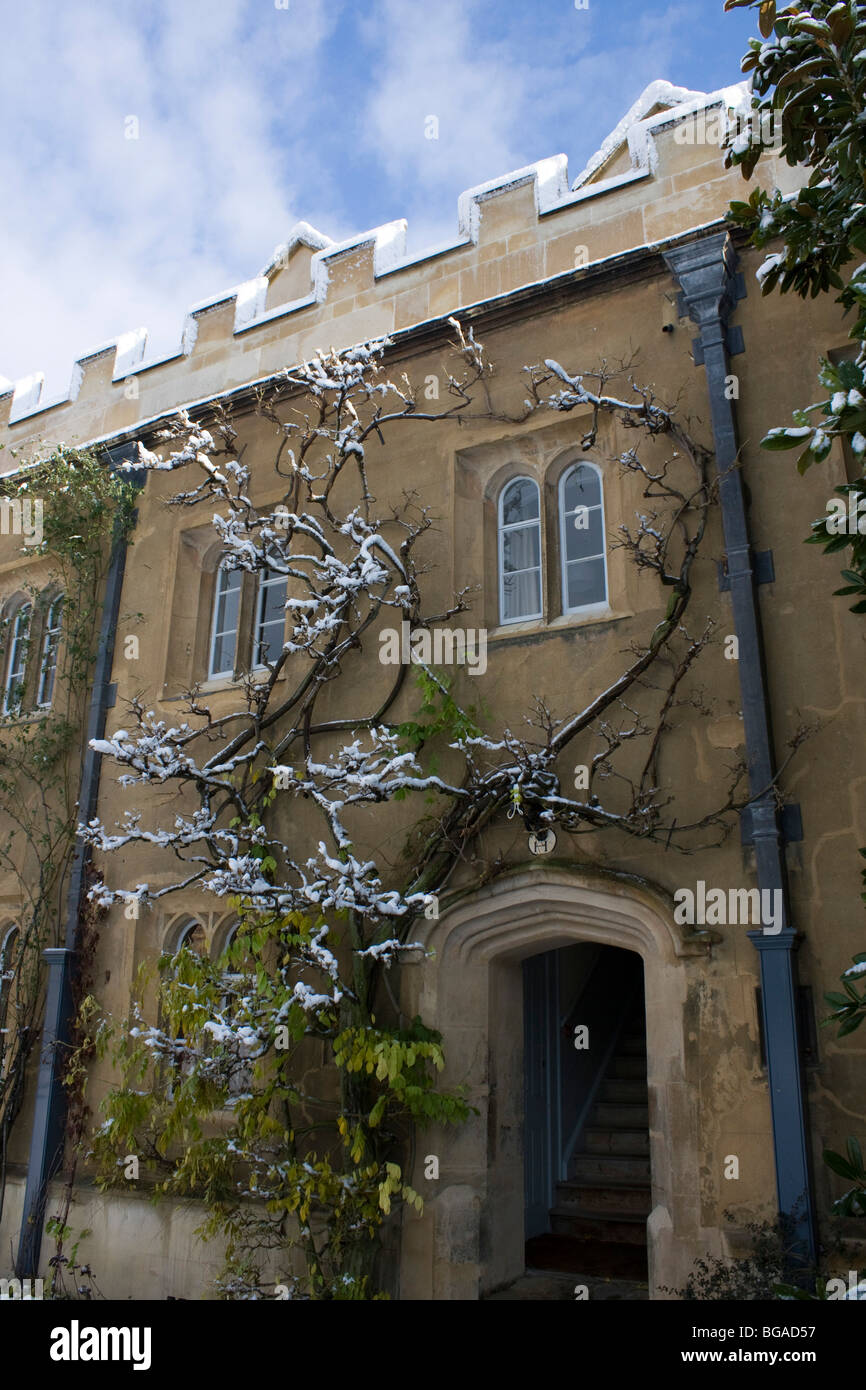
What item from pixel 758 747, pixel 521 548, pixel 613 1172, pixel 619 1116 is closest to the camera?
pixel 758 747

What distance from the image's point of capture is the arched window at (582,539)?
22.8ft

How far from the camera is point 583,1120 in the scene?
333 inches

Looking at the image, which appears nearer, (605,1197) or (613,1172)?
(605,1197)

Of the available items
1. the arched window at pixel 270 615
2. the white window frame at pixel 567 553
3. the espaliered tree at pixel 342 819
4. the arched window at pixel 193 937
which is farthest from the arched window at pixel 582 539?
the arched window at pixel 193 937

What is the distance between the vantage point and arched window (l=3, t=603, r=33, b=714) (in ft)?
31.6

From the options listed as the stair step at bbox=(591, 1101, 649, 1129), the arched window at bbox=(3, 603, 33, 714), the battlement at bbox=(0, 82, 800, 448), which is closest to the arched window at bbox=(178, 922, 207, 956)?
the arched window at bbox=(3, 603, 33, 714)

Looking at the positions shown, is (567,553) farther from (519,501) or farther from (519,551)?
(519,501)

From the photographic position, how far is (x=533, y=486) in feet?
24.3

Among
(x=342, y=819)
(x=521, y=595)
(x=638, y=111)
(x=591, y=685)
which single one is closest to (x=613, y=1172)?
(x=342, y=819)

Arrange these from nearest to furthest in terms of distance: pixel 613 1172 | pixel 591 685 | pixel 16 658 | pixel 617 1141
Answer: pixel 591 685
pixel 613 1172
pixel 617 1141
pixel 16 658

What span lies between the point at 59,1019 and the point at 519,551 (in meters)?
4.82

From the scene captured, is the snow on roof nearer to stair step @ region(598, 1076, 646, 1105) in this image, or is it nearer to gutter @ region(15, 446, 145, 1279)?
gutter @ region(15, 446, 145, 1279)
